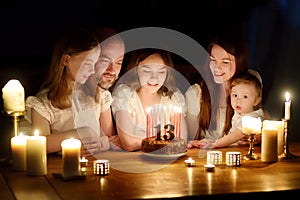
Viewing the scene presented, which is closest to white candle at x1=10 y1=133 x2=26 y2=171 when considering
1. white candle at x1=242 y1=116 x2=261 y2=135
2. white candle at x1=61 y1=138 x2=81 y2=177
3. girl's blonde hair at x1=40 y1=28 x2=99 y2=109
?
white candle at x1=61 y1=138 x2=81 y2=177

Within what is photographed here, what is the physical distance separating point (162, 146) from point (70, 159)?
0.46 metres

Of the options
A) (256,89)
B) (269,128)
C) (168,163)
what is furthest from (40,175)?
(256,89)

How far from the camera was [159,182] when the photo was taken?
228 centimetres

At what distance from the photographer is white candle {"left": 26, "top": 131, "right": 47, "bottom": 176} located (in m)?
2.36

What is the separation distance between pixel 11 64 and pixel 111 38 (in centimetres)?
52

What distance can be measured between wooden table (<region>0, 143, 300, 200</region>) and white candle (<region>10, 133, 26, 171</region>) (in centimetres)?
3

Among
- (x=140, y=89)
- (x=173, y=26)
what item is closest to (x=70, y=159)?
(x=140, y=89)

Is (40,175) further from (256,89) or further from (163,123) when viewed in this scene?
(256,89)

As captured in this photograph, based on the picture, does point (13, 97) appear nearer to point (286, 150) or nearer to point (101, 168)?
point (101, 168)

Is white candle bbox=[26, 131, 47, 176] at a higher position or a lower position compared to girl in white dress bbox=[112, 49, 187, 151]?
lower

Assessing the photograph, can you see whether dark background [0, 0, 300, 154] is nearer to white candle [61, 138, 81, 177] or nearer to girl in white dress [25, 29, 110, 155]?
girl in white dress [25, 29, 110, 155]

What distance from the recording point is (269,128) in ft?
8.84

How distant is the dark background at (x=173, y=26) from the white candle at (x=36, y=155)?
0.63 meters

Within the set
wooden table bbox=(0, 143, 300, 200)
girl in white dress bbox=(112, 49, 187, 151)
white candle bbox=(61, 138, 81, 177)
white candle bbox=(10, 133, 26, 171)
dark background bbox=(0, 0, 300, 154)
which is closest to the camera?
wooden table bbox=(0, 143, 300, 200)
